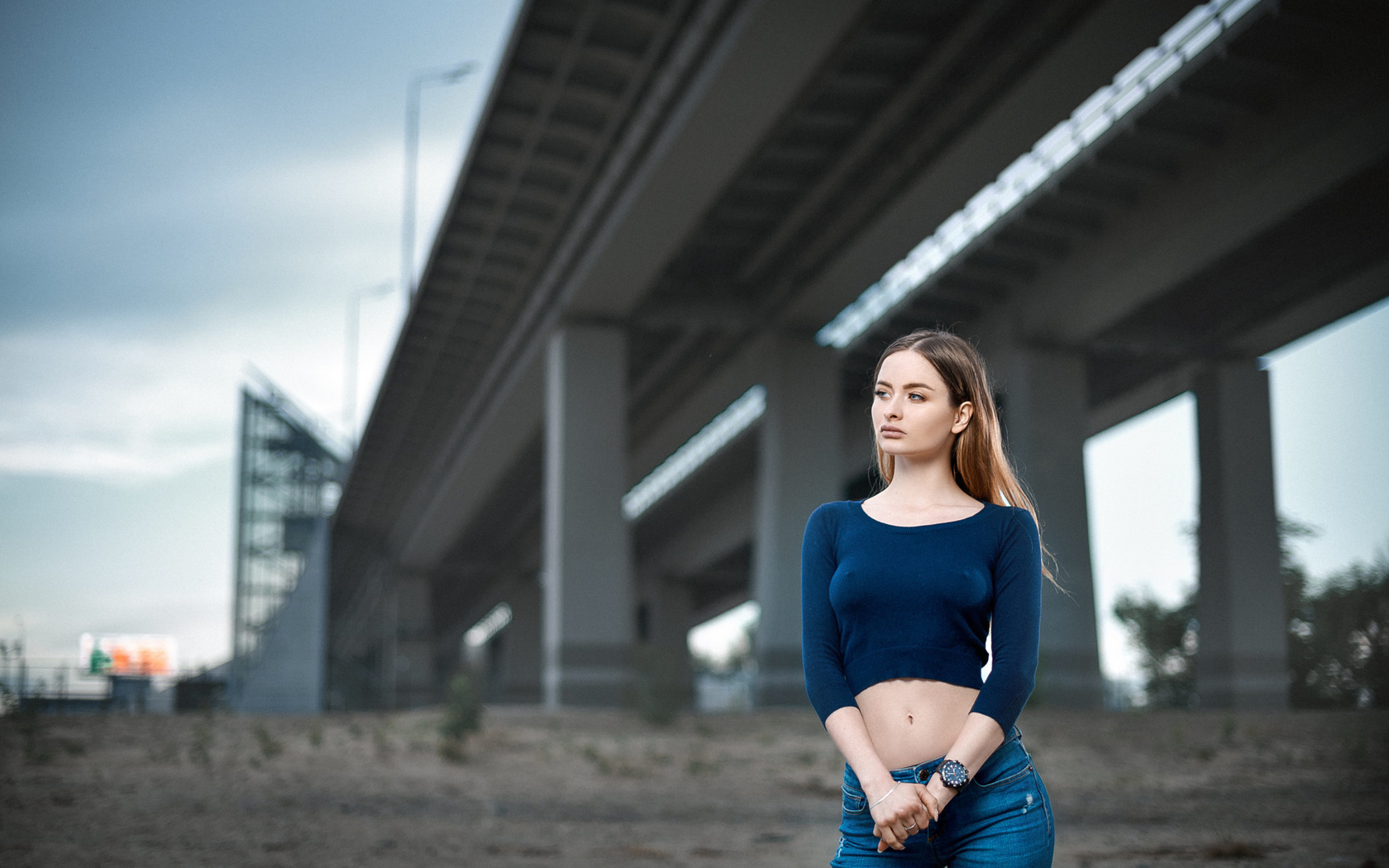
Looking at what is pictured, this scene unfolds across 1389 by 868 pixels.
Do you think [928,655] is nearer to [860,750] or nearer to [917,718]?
[917,718]

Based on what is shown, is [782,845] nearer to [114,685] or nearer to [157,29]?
[157,29]

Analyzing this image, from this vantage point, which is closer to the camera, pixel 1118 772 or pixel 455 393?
pixel 1118 772

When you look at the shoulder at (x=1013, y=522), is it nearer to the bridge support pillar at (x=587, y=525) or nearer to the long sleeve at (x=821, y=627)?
the long sleeve at (x=821, y=627)

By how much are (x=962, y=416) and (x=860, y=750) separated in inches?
30.0

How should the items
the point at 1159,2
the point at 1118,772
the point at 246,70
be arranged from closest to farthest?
the point at 246,70, the point at 1118,772, the point at 1159,2

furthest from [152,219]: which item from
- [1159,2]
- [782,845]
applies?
[1159,2]

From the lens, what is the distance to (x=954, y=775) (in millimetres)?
2385

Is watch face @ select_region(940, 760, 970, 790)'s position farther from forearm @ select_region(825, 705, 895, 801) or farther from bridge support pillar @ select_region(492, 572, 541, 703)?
bridge support pillar @ select_region(492, 572, 541, 703)

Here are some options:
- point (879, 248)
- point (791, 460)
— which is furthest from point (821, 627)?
point (791, 460)

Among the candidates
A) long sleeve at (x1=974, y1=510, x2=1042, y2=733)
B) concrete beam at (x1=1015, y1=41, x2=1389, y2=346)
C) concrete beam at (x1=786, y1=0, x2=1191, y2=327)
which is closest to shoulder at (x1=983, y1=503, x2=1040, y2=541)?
long sleeve at (x1=974, y1=510, x2=1042, y2=733)

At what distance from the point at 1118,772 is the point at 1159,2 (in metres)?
12.1

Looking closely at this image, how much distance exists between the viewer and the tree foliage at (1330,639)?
22.2 meters

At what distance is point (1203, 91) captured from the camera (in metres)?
22.8

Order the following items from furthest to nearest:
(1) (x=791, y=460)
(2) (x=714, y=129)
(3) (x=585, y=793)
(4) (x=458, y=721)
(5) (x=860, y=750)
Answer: (1) (x=791, y=460)
(2) (x=714, y=129)
(4) (x=458, y=721)
(3) (x=585, y=793)
(5) (x=860, y=750)
